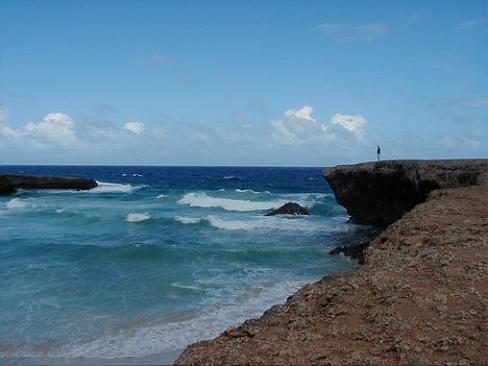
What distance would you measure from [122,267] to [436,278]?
11940mm

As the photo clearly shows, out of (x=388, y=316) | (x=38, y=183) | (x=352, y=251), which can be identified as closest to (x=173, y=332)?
(x=388, y=316)

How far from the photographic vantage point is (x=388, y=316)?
18.8ft

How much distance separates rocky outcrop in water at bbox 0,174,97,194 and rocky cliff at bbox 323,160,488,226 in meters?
36.7

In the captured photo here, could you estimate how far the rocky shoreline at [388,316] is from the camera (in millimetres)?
5062

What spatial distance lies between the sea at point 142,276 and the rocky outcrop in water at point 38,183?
21.5m

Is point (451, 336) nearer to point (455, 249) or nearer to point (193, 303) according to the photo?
point (455, 249)

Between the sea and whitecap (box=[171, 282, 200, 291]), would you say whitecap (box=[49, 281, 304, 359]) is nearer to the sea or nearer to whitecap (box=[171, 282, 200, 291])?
the sea

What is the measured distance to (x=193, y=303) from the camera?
12.2 metres

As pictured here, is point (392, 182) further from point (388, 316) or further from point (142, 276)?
point (388, 316)

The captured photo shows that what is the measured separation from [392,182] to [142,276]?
35.2 feet

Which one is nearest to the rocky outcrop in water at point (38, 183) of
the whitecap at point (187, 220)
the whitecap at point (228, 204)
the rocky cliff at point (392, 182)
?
the whitecap at point (228, 204)

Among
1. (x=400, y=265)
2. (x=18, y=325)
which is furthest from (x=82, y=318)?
(x=400, y=265)

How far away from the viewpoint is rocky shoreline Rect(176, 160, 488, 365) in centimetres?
506

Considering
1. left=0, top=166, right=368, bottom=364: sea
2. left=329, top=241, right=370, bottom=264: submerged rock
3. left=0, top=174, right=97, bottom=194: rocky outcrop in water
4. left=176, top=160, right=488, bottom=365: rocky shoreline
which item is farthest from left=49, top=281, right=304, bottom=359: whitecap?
left=0, top=174, right=97, bottom=194: rocky outcrop in water
